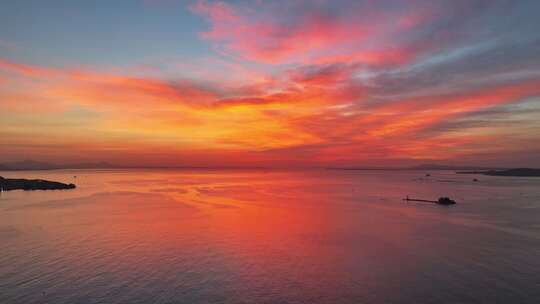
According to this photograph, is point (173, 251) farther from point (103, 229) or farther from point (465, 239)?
point (465, 239)

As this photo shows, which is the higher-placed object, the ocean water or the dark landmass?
the dark landmass

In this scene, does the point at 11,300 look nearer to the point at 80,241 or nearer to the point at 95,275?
the point at 95,275

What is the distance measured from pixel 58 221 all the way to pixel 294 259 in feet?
140

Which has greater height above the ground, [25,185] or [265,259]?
[25,185]

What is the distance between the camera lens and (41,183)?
112750 millimetres

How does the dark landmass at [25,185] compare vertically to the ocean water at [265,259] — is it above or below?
above

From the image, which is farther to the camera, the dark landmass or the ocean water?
the dark landmass

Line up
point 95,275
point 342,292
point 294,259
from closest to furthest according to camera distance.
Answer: point 342,292, point 95,275, point 294,259

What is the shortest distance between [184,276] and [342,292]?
13.5 meters

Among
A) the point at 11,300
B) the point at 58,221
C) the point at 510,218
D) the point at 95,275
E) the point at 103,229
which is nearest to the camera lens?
the point at 11,300

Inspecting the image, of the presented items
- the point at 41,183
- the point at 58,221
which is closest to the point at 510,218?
the point at 58,221

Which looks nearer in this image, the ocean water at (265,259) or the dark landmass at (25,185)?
the ocean water at (265,259)

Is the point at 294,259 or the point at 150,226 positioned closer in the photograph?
the point at 294,259

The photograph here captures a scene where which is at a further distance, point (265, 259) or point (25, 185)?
point (25, 185)
